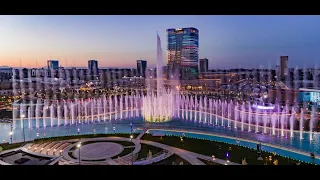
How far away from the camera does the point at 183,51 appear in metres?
57.9

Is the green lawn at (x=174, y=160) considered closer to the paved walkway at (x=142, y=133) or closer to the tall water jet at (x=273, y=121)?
the paved walkway at (x=142, y=133)

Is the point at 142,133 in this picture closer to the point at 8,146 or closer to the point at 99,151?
the point at 99,151

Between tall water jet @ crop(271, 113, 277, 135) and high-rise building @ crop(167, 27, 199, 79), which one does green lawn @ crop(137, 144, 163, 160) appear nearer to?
tall water jet @ crop(271, 113, 277, 135)

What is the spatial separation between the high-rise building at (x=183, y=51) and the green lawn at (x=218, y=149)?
42.7 m

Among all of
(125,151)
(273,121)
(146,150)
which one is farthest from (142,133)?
(273,121)

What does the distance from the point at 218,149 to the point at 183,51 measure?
49066 mm

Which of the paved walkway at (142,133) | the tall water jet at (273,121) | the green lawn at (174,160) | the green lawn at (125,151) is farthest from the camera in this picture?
the tall water jet at (273,121)

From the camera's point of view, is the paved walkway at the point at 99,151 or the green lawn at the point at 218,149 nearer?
the green lawn at the point at 218,149

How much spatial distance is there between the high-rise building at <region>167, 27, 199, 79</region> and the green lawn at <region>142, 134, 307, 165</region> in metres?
42.7

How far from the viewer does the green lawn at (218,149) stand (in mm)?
9258

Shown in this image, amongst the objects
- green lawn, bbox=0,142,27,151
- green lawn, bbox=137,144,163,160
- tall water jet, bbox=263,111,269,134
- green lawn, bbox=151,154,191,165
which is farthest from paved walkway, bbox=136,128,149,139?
tall water jet, bbox=263,111,269,134

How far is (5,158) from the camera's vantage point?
815cm

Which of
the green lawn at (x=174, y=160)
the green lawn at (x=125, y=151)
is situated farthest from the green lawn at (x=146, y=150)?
the green lawn at (x=174, y=160)
